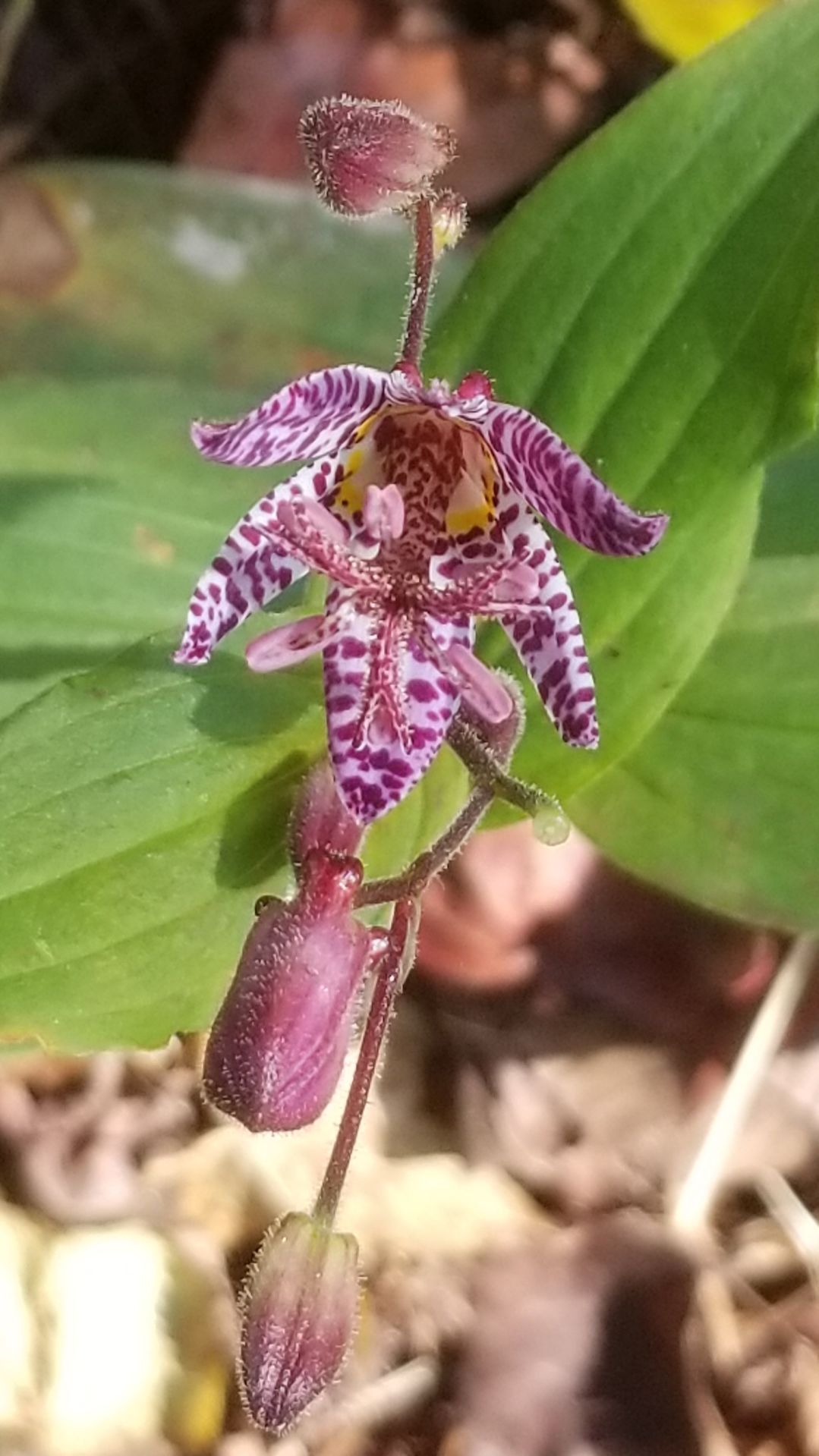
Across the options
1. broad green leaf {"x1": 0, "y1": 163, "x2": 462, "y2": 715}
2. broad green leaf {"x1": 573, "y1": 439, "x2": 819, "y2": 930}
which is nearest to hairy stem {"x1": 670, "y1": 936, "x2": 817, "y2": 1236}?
broad green leaf {"x1": 573, "y1": 439, "x2": 819, "y2": 930}

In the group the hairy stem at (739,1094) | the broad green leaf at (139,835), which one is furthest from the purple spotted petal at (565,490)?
the hairy stem at (739,1094)

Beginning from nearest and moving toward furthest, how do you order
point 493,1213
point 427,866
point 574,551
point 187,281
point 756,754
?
point 427,866 < point 574,551 < point 756,754 < point 493,1213 < point 187,281

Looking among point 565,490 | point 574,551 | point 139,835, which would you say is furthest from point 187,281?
point 565,490

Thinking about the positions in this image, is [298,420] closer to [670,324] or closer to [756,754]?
[670,324]

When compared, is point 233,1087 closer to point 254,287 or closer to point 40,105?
point 254,287

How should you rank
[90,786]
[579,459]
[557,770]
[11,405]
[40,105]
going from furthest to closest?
[40,105]
[11,405]
[557,770]
[90,786]
[579,459]

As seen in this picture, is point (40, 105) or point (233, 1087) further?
point (40, 105)

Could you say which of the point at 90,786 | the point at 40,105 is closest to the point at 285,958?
the point at 90,786
